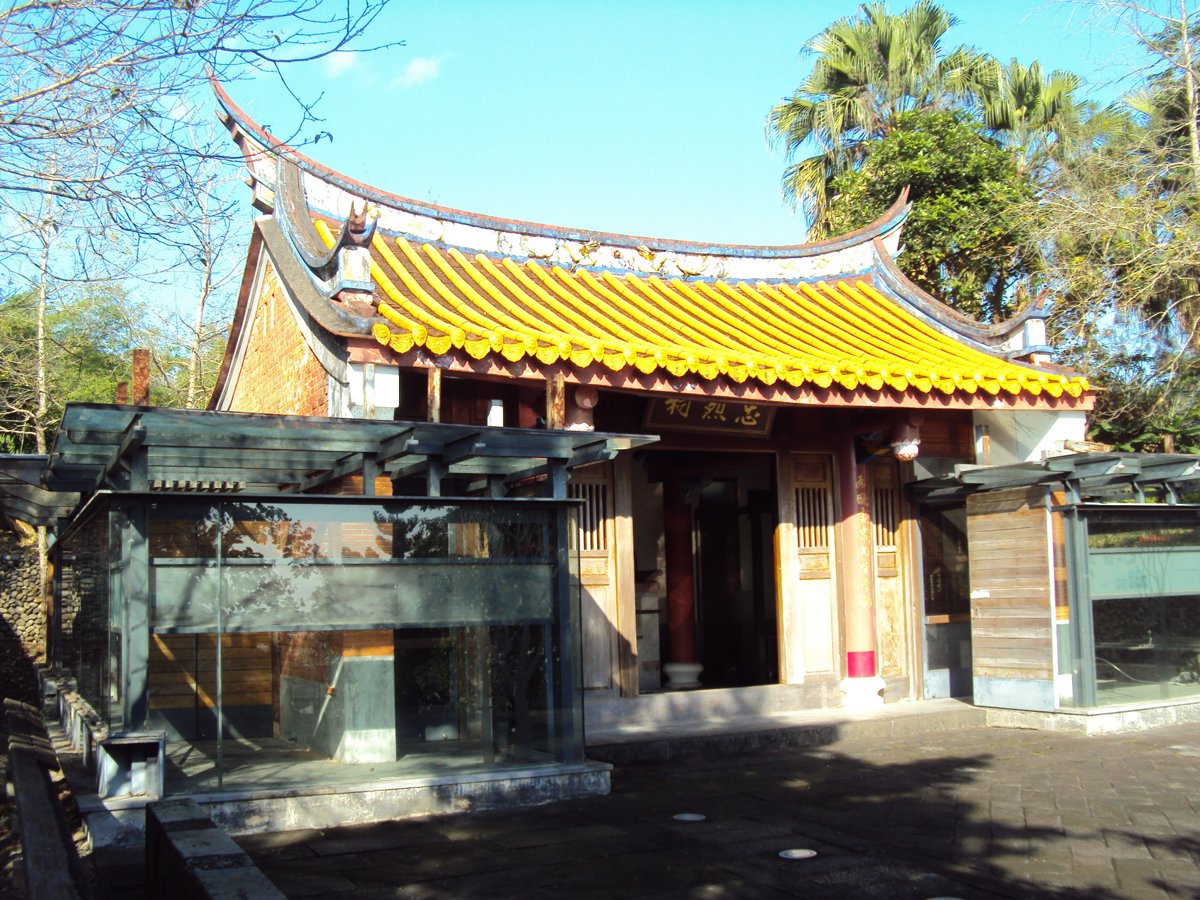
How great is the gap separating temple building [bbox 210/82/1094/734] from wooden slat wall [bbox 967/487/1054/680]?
0.85 metres

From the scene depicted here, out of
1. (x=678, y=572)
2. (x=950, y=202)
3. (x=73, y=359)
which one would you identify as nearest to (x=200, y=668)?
(x=678, y=572)

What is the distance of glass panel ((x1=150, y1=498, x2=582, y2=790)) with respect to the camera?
248 inches

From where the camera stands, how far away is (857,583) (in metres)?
10.6

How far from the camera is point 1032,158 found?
1825 cm

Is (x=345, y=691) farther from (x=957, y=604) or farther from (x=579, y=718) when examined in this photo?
(x=957, y=604)

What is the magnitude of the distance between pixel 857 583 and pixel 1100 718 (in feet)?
7.66

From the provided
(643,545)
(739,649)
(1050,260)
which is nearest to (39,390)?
(643,545)

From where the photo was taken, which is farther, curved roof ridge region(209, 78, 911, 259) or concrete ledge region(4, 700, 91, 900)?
curved roof ridge region(209, 78, 911, 259)

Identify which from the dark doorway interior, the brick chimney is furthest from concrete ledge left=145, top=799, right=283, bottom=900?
the dark doorway interior

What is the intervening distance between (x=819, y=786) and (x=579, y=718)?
170 cm

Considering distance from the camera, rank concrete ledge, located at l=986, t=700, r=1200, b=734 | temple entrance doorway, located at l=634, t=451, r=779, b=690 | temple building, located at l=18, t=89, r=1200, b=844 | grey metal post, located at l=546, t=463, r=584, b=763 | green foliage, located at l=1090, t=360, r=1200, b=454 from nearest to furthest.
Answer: temple building, located at l=18, t=89, r=1200, b=844, grey metal post, located at l=546, t=463, r=584, b=763, concrete ledge, located at l=986, t=700, r=1200, b=734, temple entrance doorway, located at l=634, t=451, r=779, b=690, green foliage, located at l=1090, t=360, r=1200, b=454

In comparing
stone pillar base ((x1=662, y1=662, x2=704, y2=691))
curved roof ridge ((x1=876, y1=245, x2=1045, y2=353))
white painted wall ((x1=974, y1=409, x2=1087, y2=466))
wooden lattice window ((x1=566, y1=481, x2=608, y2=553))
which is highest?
curved roof ridge ((x1=876, y1=245, x2=1045, y2=353))

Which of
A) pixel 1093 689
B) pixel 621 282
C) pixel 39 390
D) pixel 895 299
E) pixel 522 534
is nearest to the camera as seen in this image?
pixel 522 534

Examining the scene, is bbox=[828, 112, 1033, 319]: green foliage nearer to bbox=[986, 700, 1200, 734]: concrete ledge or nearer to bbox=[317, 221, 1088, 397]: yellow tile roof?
bbox=[317, 221, 1088, 397]: yellow tile roof
